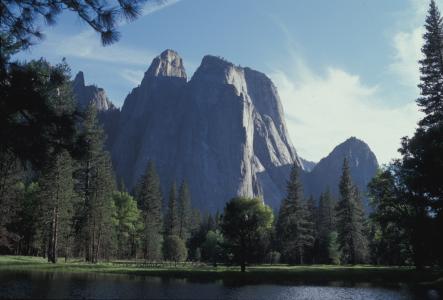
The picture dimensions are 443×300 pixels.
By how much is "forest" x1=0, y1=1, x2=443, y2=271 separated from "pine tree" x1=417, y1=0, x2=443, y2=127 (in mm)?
90

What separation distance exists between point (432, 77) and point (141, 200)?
61500 mm

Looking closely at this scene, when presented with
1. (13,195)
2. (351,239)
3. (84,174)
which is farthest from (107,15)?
(351,239)

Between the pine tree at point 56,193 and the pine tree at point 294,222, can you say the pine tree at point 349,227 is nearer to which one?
the pine tree at point 294,222

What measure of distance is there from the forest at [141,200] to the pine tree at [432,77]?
9 centimetres

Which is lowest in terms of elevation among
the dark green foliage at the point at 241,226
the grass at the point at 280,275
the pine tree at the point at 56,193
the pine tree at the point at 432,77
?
the grass at the point at 280,275

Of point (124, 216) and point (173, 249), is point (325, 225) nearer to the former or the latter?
point (173, 249)

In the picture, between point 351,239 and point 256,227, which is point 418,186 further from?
point 351,239

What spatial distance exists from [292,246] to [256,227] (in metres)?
31.9

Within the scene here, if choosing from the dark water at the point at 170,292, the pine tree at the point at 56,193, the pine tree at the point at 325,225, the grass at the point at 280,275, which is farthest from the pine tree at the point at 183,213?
the dark water at the point at 170,292

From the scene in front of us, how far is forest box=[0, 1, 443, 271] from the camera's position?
448 inches

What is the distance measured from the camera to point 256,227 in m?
45.8

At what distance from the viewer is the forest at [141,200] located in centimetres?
1137

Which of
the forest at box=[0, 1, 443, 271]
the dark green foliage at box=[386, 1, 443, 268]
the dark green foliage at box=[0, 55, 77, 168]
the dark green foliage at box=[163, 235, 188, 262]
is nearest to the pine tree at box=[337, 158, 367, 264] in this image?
the forest at box=[0, 1, 443, 271]

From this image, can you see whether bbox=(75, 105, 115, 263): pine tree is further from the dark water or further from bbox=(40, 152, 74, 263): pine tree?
the dark water
